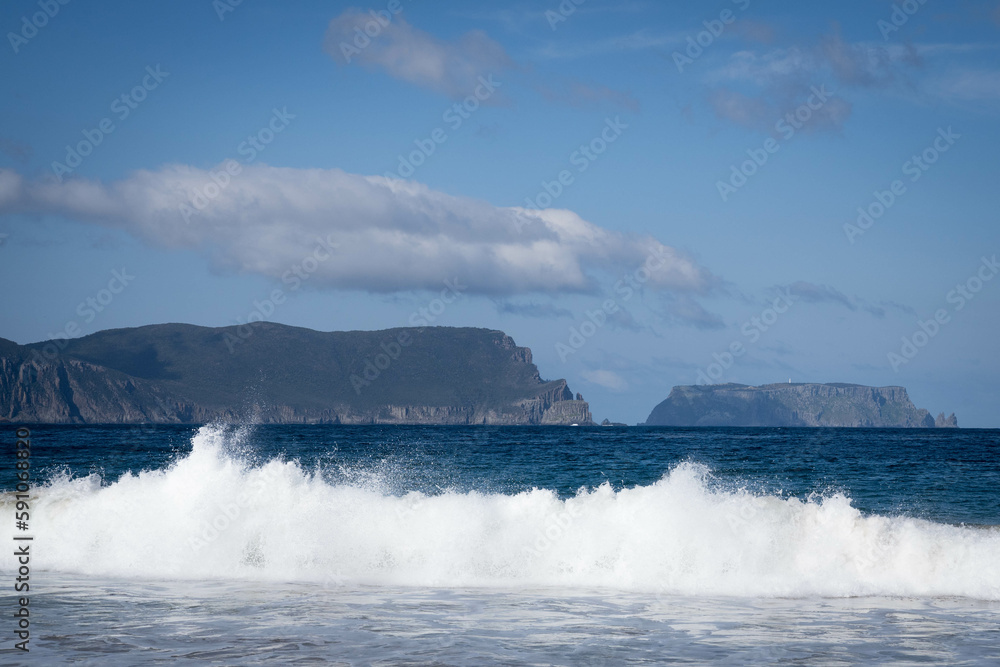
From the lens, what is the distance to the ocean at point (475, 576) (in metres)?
9.65

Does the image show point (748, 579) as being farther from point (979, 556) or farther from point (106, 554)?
point (106, 554)

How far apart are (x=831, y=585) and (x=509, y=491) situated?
17.9 metres

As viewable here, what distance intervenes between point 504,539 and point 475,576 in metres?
1.20

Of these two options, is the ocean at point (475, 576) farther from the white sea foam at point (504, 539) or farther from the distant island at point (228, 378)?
the distant island at point (228, 378)

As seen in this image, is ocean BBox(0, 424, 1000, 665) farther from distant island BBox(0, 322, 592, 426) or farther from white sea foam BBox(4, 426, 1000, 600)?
distant island BBox(0, 322, 592, 426)

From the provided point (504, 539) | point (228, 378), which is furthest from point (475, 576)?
point (228, 378)

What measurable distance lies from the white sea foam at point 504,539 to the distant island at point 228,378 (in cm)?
14565

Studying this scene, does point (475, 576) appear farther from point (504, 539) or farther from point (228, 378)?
point (228, 378)

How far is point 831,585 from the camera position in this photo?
46.5 feet

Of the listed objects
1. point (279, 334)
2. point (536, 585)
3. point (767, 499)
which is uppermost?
point (279, 334)

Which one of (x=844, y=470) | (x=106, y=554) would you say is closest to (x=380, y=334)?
(x=844, y=470)

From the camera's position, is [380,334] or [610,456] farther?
[380,334]

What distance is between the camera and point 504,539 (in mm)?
15984

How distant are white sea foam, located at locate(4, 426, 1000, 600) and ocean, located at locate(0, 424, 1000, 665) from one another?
1.7 inches
